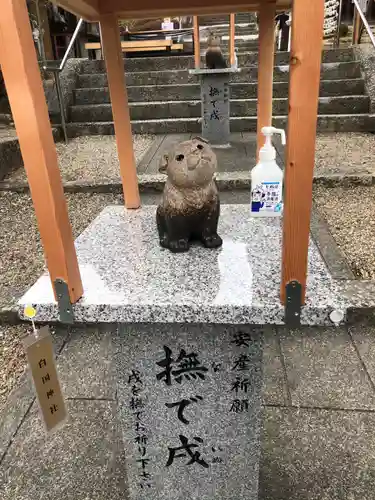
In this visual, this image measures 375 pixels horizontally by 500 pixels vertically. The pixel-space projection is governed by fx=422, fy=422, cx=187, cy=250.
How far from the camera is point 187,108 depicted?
6.13 m

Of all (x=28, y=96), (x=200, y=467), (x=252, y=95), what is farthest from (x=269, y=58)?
(x=252, y=95)

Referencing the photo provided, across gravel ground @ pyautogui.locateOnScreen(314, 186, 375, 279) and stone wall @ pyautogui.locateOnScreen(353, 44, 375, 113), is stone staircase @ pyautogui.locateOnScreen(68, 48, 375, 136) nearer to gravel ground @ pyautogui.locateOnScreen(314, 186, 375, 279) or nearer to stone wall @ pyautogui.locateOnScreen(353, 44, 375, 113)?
stone wall @ pyautogui.locateOnScreen(353, 44, 375, 113)

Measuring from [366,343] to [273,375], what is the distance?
0.58m

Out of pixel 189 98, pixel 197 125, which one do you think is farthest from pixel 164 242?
pixel 189 98

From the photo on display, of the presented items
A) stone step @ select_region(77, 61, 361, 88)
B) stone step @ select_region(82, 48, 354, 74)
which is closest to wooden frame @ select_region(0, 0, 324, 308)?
stone step @ select_region(77, 61, 361, 88)

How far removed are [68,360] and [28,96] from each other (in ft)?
5.81

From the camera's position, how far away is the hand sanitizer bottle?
1465 mm

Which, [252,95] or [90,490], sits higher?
[252,95]

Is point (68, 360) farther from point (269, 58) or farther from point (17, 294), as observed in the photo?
point (269, 58)

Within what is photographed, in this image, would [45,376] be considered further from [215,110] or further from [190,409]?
[215,110]

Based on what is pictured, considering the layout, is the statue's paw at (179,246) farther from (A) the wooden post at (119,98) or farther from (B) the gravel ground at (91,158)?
(B) the gravel ground at (91,158)

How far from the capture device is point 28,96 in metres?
0.81

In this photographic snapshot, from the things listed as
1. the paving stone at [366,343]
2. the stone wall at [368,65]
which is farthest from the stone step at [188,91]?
the paving stone at [366,343]

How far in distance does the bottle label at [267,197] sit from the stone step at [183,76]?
548cm
